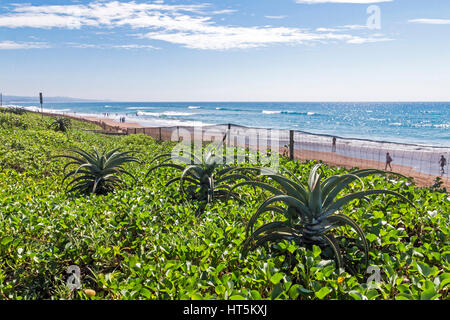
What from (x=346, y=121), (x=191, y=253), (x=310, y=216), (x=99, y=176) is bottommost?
(x=191, y=253)

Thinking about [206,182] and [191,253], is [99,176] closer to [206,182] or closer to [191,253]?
[206,182]

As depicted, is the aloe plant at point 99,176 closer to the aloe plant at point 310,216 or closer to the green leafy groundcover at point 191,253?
the green leafy groundcover at point 191,253

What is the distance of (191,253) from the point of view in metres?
2.66

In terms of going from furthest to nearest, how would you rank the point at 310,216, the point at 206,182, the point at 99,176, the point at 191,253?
the point at 99,176 < the point at 206,182 < the point at 310,216 < the point at 191,253

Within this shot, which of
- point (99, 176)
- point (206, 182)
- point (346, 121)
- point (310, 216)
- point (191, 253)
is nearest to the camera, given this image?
point (191, 253)

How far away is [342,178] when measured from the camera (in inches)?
110

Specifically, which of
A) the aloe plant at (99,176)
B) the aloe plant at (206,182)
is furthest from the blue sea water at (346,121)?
the aloe plant at (99,176)

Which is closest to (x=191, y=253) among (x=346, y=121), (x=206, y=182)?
(x=206, y=182)

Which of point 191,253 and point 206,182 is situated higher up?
point 206,182

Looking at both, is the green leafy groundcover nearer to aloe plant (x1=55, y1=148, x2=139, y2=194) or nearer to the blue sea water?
aloe plant (x1=55, y1=148, x2=139, y2=194)

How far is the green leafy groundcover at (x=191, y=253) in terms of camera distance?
2084 mm

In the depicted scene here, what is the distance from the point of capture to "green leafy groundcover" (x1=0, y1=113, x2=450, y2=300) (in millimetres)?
2084

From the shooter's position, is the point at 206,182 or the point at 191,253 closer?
the point at 191,253
